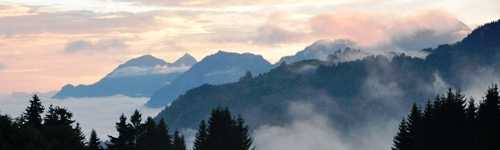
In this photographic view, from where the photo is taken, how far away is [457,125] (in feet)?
171

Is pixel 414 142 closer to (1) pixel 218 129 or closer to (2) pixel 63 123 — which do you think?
(1) pixel 218 129

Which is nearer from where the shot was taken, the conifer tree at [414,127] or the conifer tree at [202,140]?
the conifer tree at [202,140]

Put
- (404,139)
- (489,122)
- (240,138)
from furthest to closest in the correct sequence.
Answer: (404,139), (240,138), (489,122)

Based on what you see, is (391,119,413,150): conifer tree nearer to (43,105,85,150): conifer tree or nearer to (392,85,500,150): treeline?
(392,85,500,150): treeline

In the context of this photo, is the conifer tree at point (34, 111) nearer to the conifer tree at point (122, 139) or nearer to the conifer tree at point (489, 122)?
the conifer tree at point (122, 139)

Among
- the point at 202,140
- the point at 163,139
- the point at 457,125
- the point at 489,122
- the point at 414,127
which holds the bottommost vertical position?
the point at 489,122

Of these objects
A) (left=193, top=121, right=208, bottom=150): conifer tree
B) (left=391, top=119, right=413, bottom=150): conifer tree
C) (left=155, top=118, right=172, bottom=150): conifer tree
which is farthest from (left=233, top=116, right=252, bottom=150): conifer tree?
(left=391, top=119, right=413, bottom=150): conifer tree

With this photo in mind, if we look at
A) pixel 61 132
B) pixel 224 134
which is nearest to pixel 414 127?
pixel 224 134

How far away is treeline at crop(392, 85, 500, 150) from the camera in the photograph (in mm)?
48531

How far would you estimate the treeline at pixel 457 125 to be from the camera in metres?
48.5

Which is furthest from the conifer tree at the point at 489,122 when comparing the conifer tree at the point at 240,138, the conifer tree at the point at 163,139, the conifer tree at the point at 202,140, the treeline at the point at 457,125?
the conifer tree at the point at 163,139

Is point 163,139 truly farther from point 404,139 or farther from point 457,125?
point 457,125

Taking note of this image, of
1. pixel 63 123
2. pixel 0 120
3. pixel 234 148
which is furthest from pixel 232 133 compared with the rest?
pixel 0 120

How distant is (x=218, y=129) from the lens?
54.9 metres
